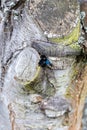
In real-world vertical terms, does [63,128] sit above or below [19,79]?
below

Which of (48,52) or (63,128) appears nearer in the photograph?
(48,52)

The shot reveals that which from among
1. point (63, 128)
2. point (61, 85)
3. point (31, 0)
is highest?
point (31, 0)

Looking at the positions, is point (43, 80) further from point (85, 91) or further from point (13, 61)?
point (85, 91)

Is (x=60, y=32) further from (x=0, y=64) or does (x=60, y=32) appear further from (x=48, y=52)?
(x=0, y=64)

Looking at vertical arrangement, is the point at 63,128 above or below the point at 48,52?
below

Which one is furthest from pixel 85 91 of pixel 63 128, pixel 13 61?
pixel 13 61

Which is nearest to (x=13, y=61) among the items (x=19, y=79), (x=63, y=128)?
(x=19, y=79)
